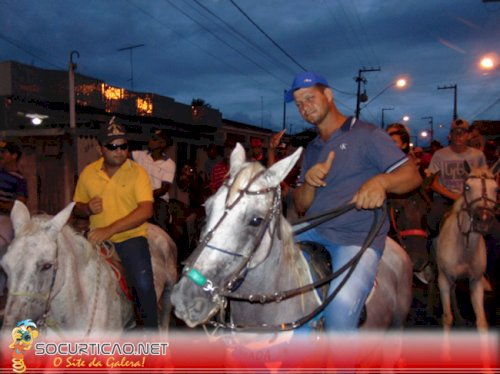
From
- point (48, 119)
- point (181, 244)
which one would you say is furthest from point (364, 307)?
point (48, 119)

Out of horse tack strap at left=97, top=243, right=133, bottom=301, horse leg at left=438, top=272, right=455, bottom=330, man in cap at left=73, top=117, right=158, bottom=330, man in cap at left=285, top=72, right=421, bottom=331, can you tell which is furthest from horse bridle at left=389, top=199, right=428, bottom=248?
horse tack strap at left=97, top=243, right=133, bottom=301

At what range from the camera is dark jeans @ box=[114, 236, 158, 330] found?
461 cm

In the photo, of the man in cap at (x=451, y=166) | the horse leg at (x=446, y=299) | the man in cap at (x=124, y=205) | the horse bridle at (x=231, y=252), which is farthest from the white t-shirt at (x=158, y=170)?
the horse bridle at (x=231, y=252)

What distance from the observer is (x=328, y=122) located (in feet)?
11.8

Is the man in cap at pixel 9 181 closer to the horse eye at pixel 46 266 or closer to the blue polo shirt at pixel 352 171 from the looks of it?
the horse eye at pixel 46 266

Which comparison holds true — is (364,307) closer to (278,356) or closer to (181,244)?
(278,356)

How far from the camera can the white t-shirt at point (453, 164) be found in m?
7.74

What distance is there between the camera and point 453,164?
7.83 meters

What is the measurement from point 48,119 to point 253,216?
668 inches

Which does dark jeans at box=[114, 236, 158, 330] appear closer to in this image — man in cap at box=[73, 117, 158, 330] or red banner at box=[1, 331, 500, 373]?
man in cap at box=[73, 117, 158, 330]

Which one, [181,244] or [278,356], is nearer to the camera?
[278,356]

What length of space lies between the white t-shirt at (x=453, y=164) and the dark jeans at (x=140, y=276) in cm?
565

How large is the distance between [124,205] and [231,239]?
2.44 metres


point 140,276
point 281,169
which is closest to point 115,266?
point 140,276
